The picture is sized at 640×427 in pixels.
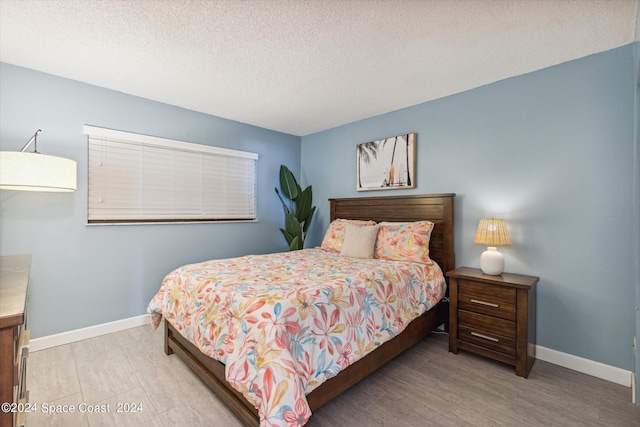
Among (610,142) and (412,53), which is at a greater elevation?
(412,53)

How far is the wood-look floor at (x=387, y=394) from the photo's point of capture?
1.68m

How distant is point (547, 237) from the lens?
239 cm

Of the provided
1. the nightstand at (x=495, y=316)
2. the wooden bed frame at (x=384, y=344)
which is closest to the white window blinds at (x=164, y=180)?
the wooden bed frame at (x=384, y=344)

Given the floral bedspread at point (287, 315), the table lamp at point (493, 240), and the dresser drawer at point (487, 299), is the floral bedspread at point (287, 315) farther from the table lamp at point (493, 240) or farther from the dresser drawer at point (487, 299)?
the table lamp at point (493, 240)

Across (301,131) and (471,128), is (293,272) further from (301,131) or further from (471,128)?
(301,131)

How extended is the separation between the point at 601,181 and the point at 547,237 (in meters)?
0.55

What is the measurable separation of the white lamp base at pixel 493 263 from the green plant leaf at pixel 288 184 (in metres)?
2.62

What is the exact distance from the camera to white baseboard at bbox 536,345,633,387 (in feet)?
6.71

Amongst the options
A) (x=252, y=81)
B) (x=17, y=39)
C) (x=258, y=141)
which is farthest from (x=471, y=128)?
(x=17, y=39)

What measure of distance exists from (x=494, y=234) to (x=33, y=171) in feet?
→ 11.1

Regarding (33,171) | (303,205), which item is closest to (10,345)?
(33,171)

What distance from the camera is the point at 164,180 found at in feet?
10.7

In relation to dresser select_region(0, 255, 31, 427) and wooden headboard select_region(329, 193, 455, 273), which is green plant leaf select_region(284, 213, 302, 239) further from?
dresser select_region(0, 255, 31, 427)

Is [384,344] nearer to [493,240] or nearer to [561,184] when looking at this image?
[493,240]
